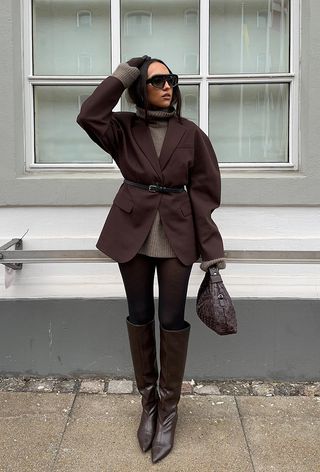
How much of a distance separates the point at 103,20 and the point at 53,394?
102 inches

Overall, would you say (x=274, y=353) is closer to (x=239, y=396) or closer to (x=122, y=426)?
(x=239, y=396)

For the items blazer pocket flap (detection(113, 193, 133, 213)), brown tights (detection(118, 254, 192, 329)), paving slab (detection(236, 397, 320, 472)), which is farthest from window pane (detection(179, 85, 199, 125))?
paving slab (detection(236, 397, 320, 472))

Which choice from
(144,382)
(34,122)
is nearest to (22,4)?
(34,122)

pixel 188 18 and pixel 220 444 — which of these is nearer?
pixel 220 444

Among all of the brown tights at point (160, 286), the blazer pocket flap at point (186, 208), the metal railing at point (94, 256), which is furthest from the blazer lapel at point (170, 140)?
the metal railing at point (94, 256)

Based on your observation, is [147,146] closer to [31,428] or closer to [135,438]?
[135,438]

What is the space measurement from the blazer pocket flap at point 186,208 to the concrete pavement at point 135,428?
4.14 feet

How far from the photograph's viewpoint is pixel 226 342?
351 centimetres

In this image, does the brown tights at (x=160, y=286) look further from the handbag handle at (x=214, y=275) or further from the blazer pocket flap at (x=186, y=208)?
the blazer pocket flap at (x=186, y=208)

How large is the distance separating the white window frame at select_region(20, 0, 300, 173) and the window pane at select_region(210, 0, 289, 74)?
7 centimetres

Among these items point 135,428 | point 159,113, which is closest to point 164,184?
point 159,113

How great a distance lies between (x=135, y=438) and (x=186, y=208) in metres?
1.31

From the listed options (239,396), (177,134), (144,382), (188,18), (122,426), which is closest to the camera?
(177,134)

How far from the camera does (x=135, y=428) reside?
2.97m
